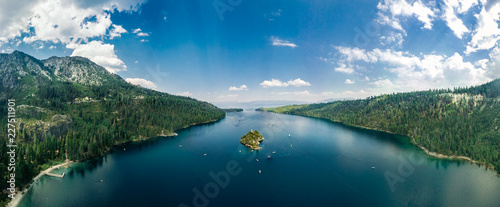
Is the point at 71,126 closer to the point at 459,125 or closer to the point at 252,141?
the point at 252,141

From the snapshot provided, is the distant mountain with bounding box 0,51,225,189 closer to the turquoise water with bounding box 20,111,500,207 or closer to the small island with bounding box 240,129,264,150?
the turquoise water with bounding box 20,111,500,207

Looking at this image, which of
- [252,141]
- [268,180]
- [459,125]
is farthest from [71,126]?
[459,125]

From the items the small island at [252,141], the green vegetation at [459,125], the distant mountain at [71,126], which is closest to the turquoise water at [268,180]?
the small island at [252,141]

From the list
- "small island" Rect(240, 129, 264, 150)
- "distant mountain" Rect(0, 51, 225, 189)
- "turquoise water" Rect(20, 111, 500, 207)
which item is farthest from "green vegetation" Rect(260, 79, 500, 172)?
"distant mountain" Rect(0, 51, 225, 189)

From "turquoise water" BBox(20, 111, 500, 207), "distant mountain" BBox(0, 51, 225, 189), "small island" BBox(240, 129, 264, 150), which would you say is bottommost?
"turquoise water" BBox(20, 111, 500, 207)

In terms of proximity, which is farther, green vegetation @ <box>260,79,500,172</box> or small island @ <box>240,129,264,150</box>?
small island @ <box>240,129,264,150</box>

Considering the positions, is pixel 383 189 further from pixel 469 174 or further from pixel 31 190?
pixel 31 190

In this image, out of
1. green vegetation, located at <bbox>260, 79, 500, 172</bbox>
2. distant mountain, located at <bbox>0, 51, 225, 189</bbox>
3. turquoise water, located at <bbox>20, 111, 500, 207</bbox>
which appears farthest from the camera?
green vegetation, located at <bbox>260, 79, 500, 172</bbox>

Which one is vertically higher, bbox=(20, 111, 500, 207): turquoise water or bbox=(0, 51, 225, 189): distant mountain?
bbox=(0, 51, 225, 189): distant mountain

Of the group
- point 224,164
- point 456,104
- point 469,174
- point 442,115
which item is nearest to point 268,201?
point 224,164
